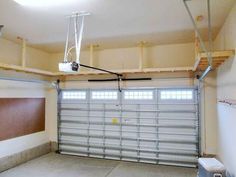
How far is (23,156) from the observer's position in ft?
18.8

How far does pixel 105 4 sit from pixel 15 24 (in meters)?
2.03

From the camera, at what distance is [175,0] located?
315 centimetres

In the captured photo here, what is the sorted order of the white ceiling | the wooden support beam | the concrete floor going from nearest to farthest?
the white ceiling
the concrete floor
the wooden support beam

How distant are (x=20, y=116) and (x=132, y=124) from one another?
3.07 meters

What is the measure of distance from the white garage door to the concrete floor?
370mm

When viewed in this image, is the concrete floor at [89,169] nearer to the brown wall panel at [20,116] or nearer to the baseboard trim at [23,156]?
the baseboard trim at [23,156]

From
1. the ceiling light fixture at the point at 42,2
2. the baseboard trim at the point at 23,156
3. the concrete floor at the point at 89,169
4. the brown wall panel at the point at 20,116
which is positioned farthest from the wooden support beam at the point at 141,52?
the baseboard trim at the point at 23,156

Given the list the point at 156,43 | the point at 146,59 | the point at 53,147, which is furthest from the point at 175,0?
the point at 53,147

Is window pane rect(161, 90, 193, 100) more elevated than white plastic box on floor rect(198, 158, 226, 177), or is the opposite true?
window pane rect(161, 90, 193, 100)

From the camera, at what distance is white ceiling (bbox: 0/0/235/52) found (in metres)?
3.32

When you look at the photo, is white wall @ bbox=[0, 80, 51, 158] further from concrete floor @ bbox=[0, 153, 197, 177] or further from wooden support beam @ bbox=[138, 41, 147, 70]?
wooden support beam @ bbox=[138, 41, 147, 70]

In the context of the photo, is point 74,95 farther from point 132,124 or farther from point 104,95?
point 132,124

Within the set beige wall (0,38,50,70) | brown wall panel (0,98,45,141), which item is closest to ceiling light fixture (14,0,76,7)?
beige wall (0,38,50,70)

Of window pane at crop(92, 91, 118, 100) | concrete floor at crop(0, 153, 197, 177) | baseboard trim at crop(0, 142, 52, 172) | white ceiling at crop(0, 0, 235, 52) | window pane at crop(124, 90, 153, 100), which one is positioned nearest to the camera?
white ceiling at crop(0, 0, 235, 52)
